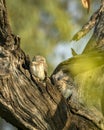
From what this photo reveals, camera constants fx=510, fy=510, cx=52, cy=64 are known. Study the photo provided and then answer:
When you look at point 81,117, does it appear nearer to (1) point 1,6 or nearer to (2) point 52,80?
(2) point 52,80

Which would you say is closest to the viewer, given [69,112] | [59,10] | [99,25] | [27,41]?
[69,112]

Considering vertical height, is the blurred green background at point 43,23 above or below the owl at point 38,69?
above

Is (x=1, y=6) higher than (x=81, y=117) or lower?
higher

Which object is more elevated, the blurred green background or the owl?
the blurred green background

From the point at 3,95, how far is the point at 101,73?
23 cm

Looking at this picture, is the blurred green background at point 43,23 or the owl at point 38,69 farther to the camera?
the blurred green background at point 43,23

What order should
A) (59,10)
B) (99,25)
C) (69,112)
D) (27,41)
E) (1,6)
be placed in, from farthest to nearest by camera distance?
(59,10)
(27,41)
(99,25)
(69,112)
(1,6)

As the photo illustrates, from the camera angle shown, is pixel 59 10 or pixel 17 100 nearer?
pixel 17 100

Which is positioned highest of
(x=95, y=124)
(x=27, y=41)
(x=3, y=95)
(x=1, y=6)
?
(x=27, y=41)

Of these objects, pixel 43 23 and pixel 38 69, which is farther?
pixel 43 23

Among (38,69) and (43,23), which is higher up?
(43,23)

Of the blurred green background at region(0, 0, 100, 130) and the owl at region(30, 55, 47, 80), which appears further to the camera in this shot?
the blurred green background at region(0, 0, 100, 130)

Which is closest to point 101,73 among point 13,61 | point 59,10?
point 13,61

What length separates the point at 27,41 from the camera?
3777 mm
